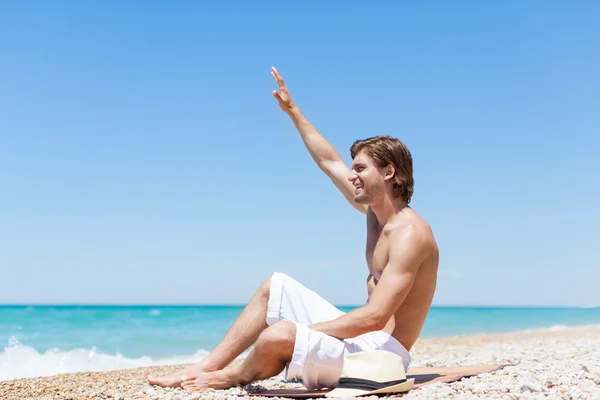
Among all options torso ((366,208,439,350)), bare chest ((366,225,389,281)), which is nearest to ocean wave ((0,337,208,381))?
bare chest ((366,225,389,281))

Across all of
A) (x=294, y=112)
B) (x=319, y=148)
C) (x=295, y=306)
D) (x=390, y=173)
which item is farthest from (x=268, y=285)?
(x=294, y=112)

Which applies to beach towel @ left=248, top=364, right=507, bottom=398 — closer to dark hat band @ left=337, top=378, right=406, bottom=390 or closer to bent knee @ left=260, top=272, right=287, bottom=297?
dark hat band @ left=337, top=378, right=406, bottom=390

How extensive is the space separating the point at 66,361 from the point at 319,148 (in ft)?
42.4

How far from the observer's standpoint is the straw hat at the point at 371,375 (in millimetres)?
4062

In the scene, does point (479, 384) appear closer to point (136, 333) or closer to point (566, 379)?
point (566, 379)

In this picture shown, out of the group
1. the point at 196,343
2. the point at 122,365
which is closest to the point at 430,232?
the point at 122,365

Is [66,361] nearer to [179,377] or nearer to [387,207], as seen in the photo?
[179,377]

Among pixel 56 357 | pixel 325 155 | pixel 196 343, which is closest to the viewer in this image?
pixel 325 155

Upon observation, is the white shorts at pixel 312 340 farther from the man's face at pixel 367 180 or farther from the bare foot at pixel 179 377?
the man's face at pixel 367 180

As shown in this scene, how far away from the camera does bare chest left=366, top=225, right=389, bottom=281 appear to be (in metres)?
4.54

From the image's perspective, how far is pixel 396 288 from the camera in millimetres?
4125

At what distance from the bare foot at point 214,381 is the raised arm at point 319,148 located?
178 cm

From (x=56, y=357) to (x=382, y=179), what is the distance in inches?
595

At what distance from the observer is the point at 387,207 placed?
4.61 metres
